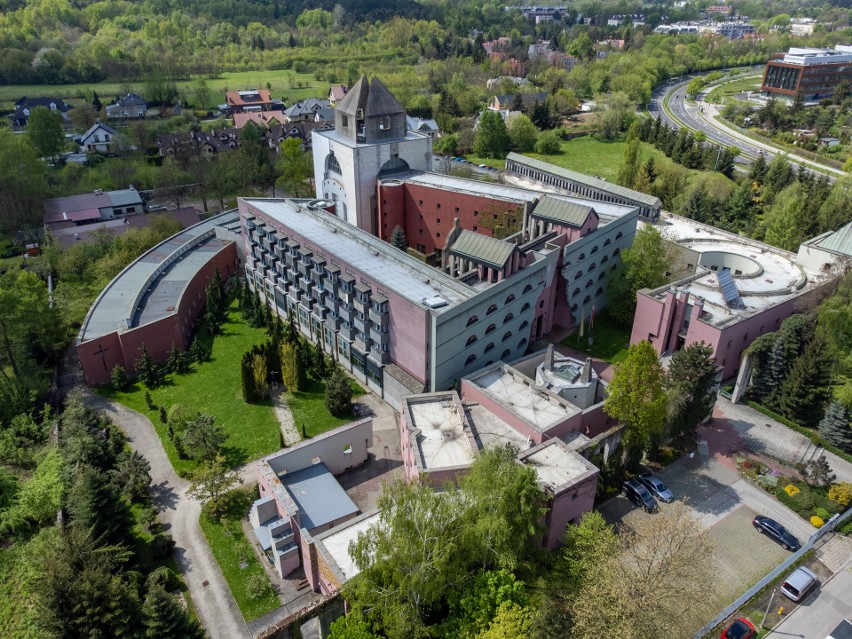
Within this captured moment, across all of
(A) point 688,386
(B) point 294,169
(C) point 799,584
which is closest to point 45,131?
(B) point 294,169

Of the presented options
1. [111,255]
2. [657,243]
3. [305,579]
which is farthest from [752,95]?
[305,579]

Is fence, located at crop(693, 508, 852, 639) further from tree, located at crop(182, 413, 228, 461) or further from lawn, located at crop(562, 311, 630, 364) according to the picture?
tree, located at crop(182, 413, 228, 461)

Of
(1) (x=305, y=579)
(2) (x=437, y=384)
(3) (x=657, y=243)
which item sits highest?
(3) (x=657, y=243)

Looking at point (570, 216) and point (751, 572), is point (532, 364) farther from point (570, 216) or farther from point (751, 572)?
point (751, 572)

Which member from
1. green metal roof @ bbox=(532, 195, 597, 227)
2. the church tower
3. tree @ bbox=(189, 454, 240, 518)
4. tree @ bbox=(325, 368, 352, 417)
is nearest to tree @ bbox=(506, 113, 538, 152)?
the church tower

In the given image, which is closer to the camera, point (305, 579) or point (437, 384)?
point (305, 579)
